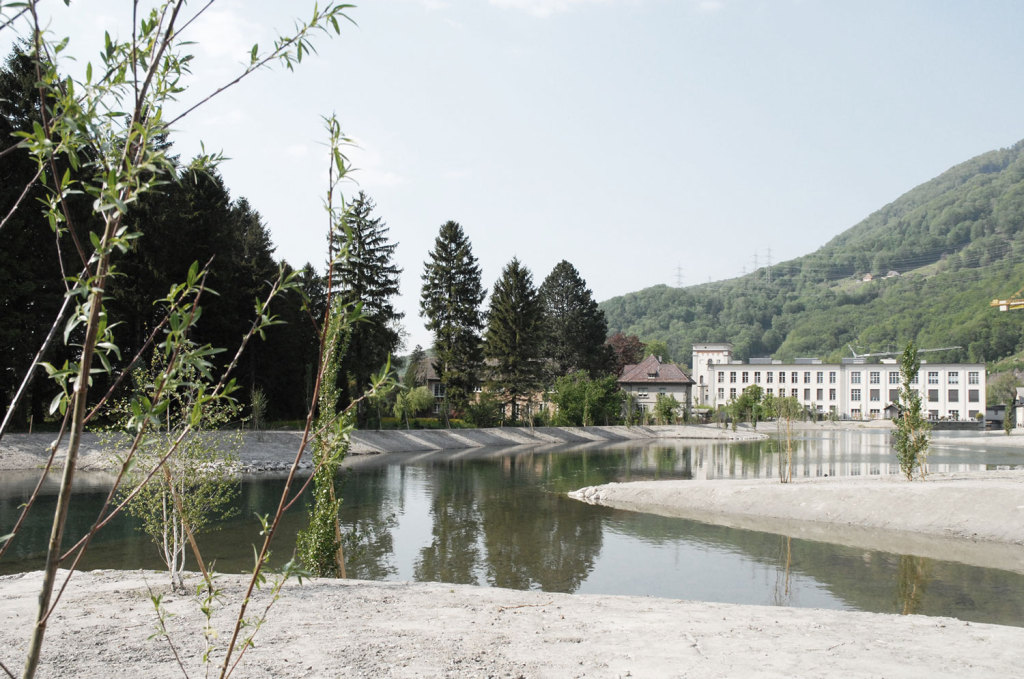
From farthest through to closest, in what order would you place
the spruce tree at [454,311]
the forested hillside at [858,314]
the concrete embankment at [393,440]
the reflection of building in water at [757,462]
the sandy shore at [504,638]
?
the forested hillside at [858,314], the spruce tree at [454,311], the reflection of building in water at [757,462], the concrete embankment at [393,440], the sandy shore at [504,638]

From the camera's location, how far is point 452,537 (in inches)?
639

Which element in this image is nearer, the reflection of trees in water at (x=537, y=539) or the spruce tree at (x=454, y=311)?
the reflection of trees in water at (x=537, y=539)

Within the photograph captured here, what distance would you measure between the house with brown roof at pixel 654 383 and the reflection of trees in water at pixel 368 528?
57.2 metres

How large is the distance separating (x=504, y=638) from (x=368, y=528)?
10276 mm

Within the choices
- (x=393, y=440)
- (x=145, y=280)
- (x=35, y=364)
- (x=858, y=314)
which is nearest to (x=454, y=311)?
(x=393, y=440)

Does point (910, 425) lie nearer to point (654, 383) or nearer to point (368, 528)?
point (368, 528)

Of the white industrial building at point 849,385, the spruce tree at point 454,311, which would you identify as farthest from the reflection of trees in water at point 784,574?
the white industrial building at point 849,385

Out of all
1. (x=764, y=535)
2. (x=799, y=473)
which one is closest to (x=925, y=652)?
(x=764, y=535)

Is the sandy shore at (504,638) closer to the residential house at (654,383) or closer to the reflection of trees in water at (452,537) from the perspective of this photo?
the reflection of trees in water at (452,537)

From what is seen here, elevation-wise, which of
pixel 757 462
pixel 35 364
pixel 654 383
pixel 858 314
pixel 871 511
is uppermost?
pixel 858 314

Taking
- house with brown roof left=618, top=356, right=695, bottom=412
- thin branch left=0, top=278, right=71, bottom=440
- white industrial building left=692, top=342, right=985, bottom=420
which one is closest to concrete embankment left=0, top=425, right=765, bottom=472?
thin branch left=0, top=278, right=71, bottom=440

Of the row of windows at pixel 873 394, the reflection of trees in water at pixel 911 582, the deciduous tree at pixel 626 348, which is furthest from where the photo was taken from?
the deciduous tree at pixel 626 348

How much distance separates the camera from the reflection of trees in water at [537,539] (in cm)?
1256

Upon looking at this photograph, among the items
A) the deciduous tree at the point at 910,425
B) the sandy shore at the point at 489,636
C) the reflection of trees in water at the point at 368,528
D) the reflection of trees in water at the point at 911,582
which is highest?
the deciduous tree at the point at 910,425
